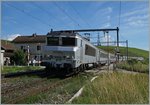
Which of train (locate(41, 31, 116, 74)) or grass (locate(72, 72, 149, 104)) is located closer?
grass (locate(72, 72, 149, 104))

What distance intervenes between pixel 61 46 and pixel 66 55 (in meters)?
0.88

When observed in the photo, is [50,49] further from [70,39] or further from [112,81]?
[112,81]

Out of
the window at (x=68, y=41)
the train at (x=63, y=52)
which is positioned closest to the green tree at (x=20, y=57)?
the train at (x=63, y=52)

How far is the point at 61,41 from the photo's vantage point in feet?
71.1

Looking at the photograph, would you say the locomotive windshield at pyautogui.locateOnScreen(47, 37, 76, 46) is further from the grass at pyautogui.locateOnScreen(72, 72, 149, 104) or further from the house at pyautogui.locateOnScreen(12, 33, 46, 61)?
the house at pyautogui.locateOnScreen(12, 33, 46, 61)

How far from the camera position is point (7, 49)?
216 ft

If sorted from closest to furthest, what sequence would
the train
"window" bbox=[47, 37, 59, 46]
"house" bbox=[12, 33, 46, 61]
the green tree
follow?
the train
"window" bbox=[47, 37, 59, 46]
the green tree
"house" bbox=[12, 33, 46, 61]

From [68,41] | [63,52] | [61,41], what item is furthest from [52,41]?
[63,52]

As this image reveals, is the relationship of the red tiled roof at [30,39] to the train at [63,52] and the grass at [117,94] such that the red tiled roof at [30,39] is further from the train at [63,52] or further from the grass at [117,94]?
the grass at [117,94]

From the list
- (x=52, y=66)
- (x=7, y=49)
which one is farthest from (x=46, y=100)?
(x=7, y=49)

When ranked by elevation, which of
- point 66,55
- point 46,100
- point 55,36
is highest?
point 55,36

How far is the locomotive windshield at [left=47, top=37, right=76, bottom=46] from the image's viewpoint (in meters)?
21.4

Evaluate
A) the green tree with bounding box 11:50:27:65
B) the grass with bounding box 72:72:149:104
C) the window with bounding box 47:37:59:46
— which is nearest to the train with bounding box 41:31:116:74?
the window with bounding box 47:37:59:46

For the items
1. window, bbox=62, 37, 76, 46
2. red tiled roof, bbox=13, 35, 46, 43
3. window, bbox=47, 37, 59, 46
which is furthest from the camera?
red tiled roof, bbox=13, 35, 46, 43
